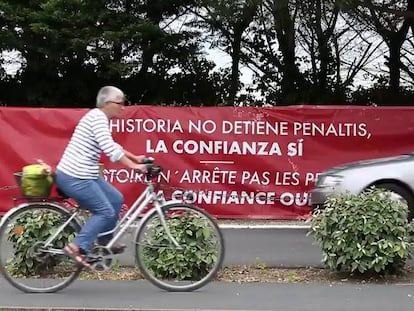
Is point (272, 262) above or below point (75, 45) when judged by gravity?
below

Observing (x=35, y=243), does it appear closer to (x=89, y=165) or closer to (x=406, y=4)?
(x=89, y=165)

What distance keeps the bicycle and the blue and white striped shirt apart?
13.1 inches

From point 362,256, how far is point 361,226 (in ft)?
0.91

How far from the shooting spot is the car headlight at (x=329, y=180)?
9609mm

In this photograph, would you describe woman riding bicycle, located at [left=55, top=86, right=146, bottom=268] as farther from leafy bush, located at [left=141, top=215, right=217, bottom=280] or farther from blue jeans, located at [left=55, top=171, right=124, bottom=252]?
leafy bush, located at [left=141, top=215, right=217, bottom=280]

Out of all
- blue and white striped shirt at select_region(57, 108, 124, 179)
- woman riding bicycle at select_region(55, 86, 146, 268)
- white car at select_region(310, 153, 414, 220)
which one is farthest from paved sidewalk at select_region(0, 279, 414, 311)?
white car at select_region(310, 153, 414, 220)

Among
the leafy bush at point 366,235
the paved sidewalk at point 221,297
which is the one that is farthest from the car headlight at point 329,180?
the paved sidewalk at point 221,297

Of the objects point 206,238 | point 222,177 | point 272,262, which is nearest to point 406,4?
point 222,177

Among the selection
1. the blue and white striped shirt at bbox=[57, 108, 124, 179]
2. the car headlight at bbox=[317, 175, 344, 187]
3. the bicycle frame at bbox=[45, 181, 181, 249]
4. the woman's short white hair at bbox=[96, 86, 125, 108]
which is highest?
the woman's short white hair at bbox=[96, 86, 125, 108]

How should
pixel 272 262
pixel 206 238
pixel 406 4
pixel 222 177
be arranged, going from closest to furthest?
pixel 206 238
pixel 272 262
pixel 222 177
pixel 406 4

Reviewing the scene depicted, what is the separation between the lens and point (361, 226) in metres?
6.73

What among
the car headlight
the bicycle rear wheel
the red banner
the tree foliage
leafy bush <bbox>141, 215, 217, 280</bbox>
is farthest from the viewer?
the tree foliage

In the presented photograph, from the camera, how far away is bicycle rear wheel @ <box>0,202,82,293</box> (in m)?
6.27

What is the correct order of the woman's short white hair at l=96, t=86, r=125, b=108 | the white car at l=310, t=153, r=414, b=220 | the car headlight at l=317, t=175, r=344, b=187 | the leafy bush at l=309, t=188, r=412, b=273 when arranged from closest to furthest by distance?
the woman's short white hair at l=96, t=86, r=125, b=108
the leafy bush at l=309, t=188, r=412, b=273
the white car at l=310, t=153, r=414, b=220
the car headlight at l=317, t=175, r=344, b=187
